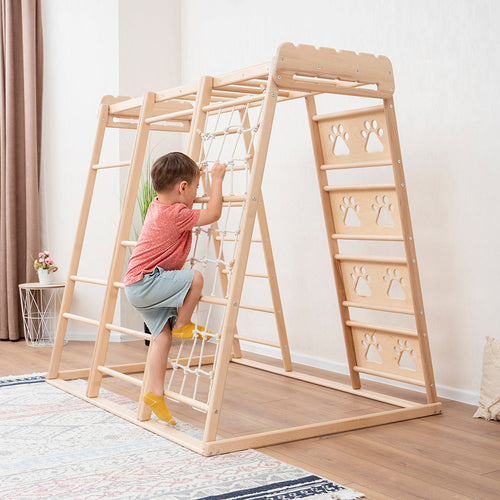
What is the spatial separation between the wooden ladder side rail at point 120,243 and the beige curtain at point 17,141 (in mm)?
2004

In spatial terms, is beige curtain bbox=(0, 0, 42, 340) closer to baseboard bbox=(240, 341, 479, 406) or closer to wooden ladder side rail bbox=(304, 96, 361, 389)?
baseboard bbox=(240, 341, 479, 406)

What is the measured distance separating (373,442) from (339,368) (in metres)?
1.32

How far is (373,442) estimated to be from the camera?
9.34ft

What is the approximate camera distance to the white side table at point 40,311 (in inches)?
209

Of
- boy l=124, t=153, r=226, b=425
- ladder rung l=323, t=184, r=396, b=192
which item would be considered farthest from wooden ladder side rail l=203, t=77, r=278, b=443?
ladder rung l=323, t=184, r=396, b=192

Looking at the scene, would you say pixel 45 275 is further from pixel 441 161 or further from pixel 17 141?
pixel 441 161

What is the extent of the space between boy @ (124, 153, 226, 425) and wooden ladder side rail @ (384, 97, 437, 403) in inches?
31.1

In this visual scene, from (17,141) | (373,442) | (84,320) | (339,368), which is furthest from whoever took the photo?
(17,141)

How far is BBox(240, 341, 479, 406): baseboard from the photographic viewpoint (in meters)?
3.45

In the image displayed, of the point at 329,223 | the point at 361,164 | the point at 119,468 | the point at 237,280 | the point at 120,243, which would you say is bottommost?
the point at 119,468

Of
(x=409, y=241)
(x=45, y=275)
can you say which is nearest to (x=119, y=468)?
(x=409, y=241)

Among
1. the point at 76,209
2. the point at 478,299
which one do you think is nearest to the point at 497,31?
the point at 478,299

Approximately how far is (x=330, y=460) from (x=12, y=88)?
3.90m

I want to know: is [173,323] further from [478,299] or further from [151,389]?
[478,299]
